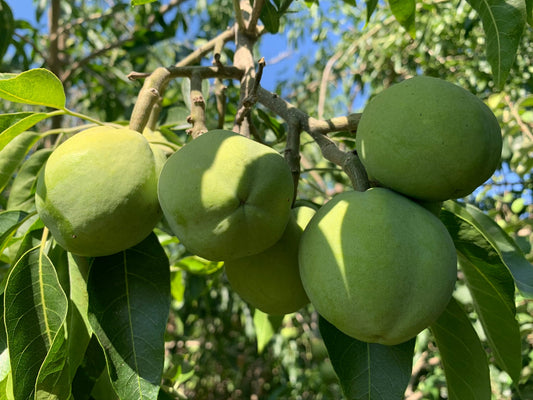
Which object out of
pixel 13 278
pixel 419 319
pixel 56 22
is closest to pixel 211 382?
pixel 56 22

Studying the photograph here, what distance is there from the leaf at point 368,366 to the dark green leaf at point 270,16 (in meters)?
1.04

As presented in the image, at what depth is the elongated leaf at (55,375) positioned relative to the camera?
3.56ft

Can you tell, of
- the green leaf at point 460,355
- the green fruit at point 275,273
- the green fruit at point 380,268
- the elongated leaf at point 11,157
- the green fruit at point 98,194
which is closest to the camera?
the green fruit at point 380,268

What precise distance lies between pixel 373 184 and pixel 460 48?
401cm

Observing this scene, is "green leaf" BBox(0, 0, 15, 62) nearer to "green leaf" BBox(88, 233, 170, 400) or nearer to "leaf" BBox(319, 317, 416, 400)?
"green leaf" BBox(88, 233, 170, 400)

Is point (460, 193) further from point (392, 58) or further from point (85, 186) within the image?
point (392, 58)

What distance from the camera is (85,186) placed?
42.7 inches

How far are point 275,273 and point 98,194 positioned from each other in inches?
16.1

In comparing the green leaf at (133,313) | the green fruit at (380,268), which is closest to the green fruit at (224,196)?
the green fruit at (380,268)

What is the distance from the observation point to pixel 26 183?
1.73 meters

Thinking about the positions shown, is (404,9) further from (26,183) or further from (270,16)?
(26,183)

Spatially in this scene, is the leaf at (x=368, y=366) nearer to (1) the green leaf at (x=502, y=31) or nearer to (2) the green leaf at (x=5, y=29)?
(1) the green leaf at (x=502, y=31)

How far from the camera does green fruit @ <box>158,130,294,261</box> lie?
1.03 m

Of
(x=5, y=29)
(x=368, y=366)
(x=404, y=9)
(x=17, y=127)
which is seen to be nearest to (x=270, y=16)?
(x=404, y=9)
